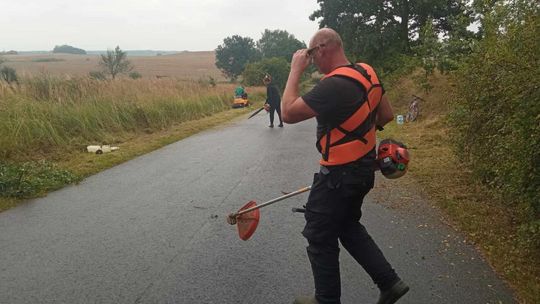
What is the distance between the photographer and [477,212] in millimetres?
5398

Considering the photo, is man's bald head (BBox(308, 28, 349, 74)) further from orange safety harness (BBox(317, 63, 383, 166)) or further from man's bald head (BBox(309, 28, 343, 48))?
orange safety harness (BBox(317, 63, 383, 166))

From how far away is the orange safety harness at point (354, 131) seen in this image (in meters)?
2.88

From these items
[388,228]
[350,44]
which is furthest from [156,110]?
[350,44]

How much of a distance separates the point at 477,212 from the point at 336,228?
314cm

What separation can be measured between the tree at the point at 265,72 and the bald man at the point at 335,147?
4206 centimetres

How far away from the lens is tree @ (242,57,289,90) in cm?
4562

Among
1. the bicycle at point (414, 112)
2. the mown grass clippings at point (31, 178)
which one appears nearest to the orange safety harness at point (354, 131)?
the mown grass clippings at point (31, 178)

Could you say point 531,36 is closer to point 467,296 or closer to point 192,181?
point 467,296

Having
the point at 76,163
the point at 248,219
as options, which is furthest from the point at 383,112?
the point at 76,163

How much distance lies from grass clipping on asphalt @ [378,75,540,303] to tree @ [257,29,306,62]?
6981cm

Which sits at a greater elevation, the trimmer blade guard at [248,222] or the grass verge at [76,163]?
the trimmer blade guard at [248,222]

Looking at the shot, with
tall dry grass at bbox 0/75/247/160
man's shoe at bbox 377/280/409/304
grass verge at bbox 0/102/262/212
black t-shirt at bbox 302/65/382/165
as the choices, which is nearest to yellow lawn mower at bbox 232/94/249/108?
tall dry grass at bbox 0/75/247/160

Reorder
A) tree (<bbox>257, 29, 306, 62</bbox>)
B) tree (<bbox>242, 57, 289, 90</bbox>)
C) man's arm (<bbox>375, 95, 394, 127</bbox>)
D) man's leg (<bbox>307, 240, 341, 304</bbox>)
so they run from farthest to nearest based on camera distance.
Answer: tree (<bbox>257, 29, 306, 62</bbox>) → tree (<bbox>242, 57, 289, 90</bbox>) → man's arm (<bbox>375, 95, 394, 127</bbox>) → man's leg (<bbox>307, 240, 341, 304</bbox>)

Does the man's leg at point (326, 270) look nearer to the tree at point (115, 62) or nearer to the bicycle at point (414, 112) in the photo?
the bicycle at point (414, 112)
